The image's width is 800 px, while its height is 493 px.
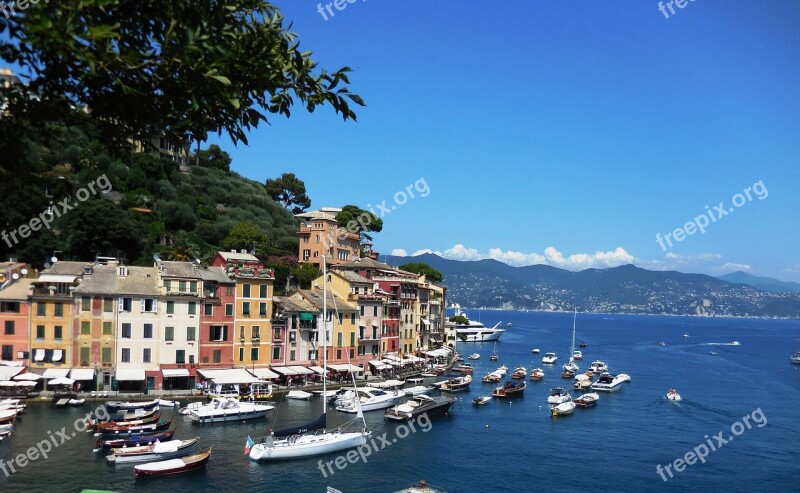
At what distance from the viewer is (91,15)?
198 inches

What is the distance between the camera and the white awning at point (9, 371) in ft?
151

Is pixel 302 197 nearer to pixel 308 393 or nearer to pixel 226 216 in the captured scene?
pixel 226 216

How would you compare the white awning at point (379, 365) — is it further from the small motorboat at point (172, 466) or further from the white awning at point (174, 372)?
the small motorboat at point (172, 466)

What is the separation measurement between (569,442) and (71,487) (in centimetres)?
A: 3221

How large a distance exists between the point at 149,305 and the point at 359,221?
192 ft

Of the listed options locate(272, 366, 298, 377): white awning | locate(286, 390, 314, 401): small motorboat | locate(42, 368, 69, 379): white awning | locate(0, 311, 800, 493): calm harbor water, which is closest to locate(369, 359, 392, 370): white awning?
locate(0, 311, 800, 493): calm harbor water

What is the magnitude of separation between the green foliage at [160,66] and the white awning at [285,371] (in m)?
51.9

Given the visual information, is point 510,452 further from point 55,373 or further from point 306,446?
point 55,373

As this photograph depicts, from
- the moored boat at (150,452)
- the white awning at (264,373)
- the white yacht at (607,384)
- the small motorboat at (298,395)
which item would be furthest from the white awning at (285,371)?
the white yacht at (607,384)

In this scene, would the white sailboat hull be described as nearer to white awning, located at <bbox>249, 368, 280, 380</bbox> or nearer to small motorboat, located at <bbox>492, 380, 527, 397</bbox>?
white awning, located at <bbox>249, 368, 280, 380</bbox>

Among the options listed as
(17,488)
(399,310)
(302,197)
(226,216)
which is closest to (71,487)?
(17,488)

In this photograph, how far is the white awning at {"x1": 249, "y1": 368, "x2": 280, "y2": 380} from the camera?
54.0 meters

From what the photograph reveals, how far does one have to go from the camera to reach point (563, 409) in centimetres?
5434

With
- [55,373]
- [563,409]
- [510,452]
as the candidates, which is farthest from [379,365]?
[55,373]
